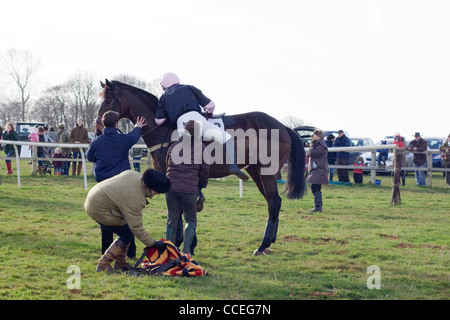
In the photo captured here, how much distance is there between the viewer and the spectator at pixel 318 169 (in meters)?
11.7

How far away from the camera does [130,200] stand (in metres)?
5.46

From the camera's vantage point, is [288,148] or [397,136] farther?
[397,136]

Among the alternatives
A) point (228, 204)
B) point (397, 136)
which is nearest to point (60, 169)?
point (228, 204)

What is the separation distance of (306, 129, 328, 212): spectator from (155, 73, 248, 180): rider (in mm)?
4894

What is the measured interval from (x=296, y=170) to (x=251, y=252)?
207 centimetres

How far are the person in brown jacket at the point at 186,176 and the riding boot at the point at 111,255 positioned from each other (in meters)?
0.68

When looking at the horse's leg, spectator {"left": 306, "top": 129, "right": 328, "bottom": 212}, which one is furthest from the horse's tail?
spectator {"left": 306, "top": 129, "right": 328, "bottom": 212}

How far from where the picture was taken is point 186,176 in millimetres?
6121

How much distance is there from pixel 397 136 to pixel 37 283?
14577 millimetres

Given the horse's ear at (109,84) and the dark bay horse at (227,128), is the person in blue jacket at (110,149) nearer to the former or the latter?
the dark bay horse at (227,128)

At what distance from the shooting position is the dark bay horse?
23.5 feet

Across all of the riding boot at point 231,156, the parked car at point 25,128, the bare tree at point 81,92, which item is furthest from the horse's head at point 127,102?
the bare tree at point 81,92

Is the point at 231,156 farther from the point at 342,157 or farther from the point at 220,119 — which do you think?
the point at 342,157
